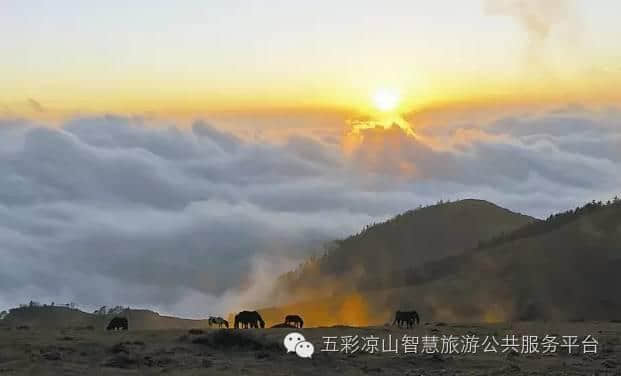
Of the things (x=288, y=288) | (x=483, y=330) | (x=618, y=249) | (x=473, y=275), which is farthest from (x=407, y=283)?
(x=483, y=330)

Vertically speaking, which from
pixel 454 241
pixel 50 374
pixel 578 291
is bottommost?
pixel 50 374

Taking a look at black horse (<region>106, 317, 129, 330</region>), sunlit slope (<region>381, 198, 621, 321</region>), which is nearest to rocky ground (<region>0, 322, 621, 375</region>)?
black horse (<region>106, 317, 129, 330</region>)

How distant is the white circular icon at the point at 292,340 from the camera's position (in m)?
38.0

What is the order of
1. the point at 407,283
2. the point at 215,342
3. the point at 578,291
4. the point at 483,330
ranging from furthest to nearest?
the point at 407,283, the point at 578,291, the point at 483,330, the point at 215,342

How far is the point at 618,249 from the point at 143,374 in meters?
103

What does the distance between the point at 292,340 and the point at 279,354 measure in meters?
2.00

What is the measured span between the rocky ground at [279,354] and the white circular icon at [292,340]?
350 millimetres

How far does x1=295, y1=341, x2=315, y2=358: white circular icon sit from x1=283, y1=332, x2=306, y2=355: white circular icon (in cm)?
19

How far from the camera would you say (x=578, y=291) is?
118 meters

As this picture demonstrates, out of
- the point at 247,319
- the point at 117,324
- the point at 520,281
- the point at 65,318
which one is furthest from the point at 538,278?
the point at 117,324

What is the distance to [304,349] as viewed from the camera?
37.8 meters

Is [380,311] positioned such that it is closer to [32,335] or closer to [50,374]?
[32,335]

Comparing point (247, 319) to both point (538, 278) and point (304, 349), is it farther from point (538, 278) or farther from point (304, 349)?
point (538, 278)

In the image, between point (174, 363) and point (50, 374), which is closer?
point (50, 374)
